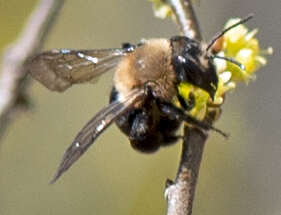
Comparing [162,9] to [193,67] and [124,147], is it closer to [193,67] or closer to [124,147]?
[193,67]

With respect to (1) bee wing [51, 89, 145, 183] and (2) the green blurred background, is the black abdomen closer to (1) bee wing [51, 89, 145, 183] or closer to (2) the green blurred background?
(1) bee wing [51, 89, 145, 183]

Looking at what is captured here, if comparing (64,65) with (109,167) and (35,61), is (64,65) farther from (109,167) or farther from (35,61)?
(109,167)

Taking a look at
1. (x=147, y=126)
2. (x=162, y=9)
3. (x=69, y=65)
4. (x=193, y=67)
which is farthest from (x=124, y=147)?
(x=193, y=67)

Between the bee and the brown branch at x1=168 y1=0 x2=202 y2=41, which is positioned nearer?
the bee

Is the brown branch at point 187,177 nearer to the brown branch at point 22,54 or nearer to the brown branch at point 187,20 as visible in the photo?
the brown branch at point 187,20

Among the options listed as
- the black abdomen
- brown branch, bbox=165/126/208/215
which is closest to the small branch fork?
brown branch, bbox=165/126/208/215

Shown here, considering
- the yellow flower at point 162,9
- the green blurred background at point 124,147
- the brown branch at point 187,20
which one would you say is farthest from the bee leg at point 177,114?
the green blurred background at point 124,147
